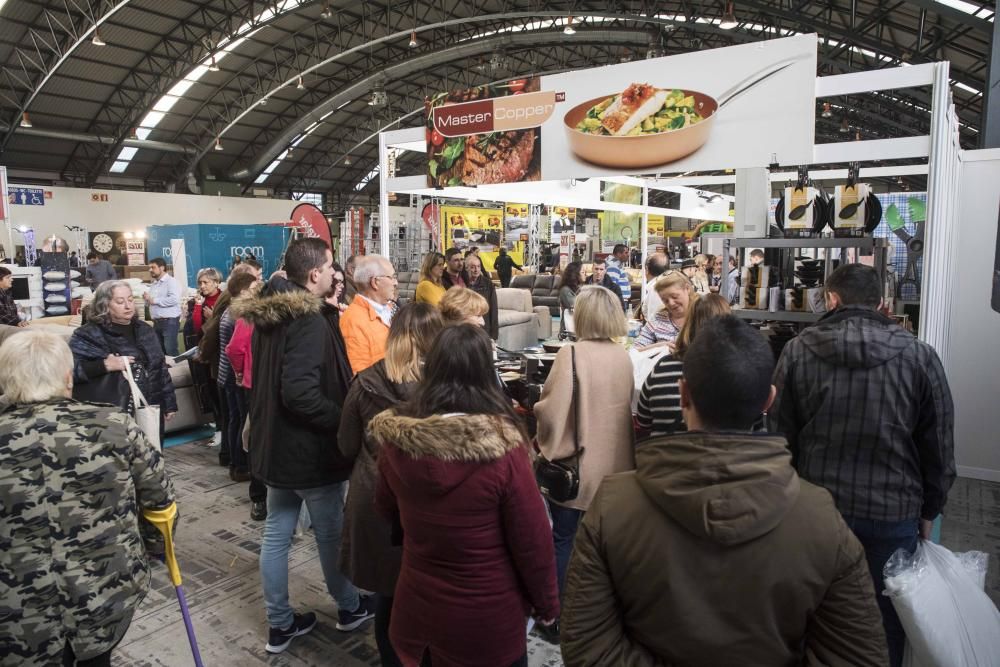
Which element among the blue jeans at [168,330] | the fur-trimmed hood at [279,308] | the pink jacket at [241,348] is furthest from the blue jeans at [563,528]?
the blue jeans at [168,330]

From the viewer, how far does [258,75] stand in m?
19.0

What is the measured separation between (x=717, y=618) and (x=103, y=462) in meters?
1.58

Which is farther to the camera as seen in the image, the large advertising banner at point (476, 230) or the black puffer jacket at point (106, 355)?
the large advertising banner at point (476, 230)

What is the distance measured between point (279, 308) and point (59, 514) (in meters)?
0.98

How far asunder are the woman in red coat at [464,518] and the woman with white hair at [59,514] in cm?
77

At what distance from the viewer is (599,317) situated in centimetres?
246

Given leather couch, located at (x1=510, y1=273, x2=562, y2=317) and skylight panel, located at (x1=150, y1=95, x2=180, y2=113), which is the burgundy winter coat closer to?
leather couch, located at (x1=510, y1=273, x2=562, y2=317)

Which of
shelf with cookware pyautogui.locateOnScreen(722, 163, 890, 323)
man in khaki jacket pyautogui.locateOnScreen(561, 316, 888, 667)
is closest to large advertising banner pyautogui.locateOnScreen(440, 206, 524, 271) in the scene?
shelf with cookware pyautogui.locateOnScreen(722, 163, 890, 323)

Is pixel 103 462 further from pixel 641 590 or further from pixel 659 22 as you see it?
pixel 659 22

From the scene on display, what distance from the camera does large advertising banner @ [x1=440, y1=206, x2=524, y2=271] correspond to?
56.3 ft

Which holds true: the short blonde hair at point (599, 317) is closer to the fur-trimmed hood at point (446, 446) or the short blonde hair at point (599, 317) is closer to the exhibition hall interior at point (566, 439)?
the exhibition hall interior at point (566, 439)

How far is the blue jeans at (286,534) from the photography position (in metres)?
2.57

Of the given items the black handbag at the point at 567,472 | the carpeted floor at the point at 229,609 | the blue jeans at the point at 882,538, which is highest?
the black handbag at the point at 567,472

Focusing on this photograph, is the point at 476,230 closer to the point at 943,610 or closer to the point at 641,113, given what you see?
the point at 641,113
